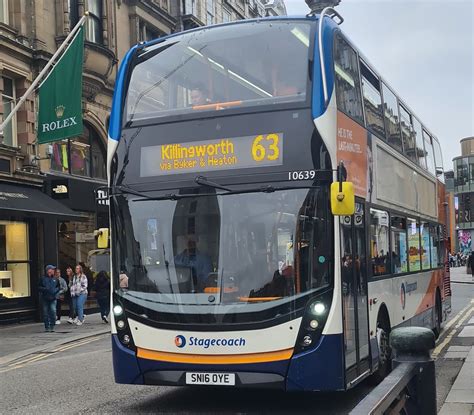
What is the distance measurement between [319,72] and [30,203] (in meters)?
12.8

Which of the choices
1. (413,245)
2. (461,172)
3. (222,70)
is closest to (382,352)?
(413,245)

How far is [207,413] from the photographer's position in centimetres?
719

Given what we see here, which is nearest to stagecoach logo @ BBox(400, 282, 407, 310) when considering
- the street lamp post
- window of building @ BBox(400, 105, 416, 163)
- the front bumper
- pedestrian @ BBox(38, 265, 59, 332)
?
window of building @ BBox(400, 105, 416, 163)

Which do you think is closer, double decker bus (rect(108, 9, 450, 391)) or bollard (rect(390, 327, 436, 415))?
bollard (rect(390, 327, 436, 415))

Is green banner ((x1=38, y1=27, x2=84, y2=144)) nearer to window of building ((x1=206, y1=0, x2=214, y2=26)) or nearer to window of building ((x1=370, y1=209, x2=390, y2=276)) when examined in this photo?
window of building ((x1=370, y1=209, x2=390, y2=276))

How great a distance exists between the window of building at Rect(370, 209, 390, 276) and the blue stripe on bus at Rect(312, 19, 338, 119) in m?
1.96

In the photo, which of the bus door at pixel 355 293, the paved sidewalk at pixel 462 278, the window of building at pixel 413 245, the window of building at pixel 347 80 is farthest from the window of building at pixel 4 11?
the paved sidewalk at pixel 462 278

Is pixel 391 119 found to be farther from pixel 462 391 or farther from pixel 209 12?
pixel 209 12

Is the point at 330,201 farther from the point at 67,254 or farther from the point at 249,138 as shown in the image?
the point at 67,254

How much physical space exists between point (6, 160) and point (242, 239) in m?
13.3

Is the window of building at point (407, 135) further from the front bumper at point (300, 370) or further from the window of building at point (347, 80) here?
the front bumper at point (300, 370)

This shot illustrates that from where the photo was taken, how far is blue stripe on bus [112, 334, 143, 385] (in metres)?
7.00

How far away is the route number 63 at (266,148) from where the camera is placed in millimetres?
6898

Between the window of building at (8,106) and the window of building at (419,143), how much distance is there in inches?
463
